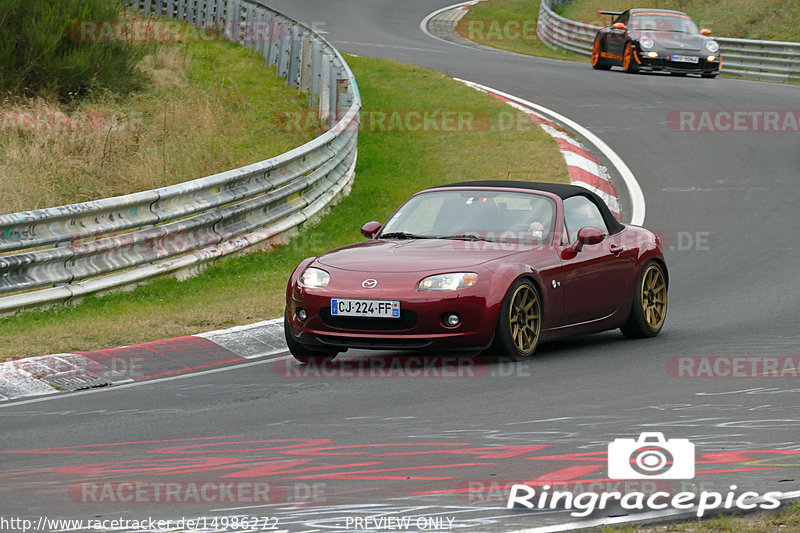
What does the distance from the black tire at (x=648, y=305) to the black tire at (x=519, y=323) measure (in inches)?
55.0

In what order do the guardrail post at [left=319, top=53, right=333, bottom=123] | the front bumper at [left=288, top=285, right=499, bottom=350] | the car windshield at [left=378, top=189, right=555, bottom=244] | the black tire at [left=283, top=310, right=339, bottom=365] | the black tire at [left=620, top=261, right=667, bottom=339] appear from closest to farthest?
1. the front bumper at [left=288, top=285, right=499, bottom=350]
2. the black tire at [left=283, top=310, right=339, bottom=365]
3. the car windshield at [left=378, top=189, right=555, bottom=244]
4. the black tire at [left=620, top=261, right=667, bottom=339]
5. the guardrail post at [left=319, top=53, right=333, bottom=123]

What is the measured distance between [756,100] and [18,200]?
48.2 feet

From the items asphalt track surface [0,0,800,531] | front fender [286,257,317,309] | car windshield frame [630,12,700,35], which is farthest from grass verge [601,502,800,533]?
car windshield frame [630,12,700,35]

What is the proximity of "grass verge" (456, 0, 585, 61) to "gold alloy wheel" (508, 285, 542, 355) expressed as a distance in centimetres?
2747

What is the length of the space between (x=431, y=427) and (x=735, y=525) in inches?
97.5

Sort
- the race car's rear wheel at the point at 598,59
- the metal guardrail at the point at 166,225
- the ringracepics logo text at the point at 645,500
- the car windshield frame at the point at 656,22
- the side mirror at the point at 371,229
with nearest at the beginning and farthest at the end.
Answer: the ringracepics logo text at the point at 645,500
the side mirror at the point at 371,229
the metal guardrail at the point at 166,225
the car windshield frame at the point at 656,22
the race car's rear wheel at the point at 598,59

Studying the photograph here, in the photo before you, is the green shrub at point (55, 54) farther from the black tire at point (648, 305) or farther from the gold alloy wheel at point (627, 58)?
the gold alloy wheel at point (627, 58)

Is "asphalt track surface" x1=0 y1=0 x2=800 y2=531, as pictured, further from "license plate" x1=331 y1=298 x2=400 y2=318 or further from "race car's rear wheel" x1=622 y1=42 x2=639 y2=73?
"race car's rear wheel" x1=622 y1=42 x2=639 y2=73

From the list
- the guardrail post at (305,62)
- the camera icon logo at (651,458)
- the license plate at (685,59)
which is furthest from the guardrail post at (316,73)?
the camera icon logo at (651,458)

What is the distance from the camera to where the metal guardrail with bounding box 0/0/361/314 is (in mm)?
11555

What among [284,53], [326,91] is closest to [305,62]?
[284,53]

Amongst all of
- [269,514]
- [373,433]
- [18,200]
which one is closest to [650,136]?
[18,200]

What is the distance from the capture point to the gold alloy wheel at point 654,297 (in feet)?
35.7

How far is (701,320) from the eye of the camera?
1148cm
